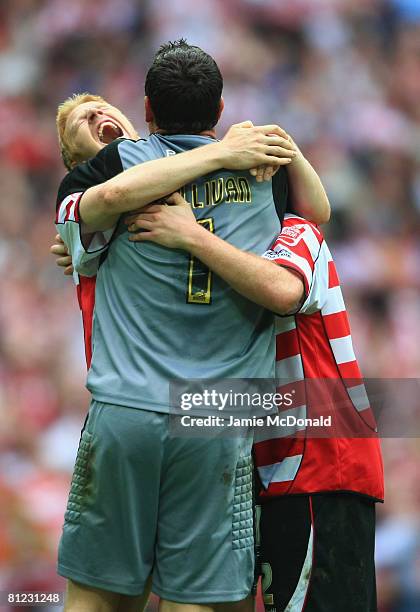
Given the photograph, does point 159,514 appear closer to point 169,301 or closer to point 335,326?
point 169,301

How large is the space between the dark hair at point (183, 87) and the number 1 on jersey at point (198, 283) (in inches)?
13.4

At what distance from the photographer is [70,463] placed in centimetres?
495

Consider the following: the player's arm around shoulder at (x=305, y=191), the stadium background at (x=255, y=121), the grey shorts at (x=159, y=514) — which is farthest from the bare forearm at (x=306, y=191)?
A: the stadium background at (x=255, y=121)

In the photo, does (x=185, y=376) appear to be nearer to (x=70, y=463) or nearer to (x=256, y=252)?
(x=256, y=252)

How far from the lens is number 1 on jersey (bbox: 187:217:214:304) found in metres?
2.16

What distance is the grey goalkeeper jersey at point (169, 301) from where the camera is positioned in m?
2.14

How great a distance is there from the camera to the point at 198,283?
2.16 meters

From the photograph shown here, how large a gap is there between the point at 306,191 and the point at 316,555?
89 centimetres

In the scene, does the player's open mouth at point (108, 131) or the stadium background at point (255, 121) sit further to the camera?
the stadium background at point (255, 121)

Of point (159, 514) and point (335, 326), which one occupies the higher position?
point (335, 326)

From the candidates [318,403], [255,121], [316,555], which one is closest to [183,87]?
[318,403]

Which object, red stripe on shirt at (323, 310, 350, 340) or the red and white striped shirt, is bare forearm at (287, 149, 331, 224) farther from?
red stripe on shirt at (323, 310, 350, 340)

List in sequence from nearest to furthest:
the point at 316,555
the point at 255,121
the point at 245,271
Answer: the point at 245,271
the point at 316,555
the point at 255,121

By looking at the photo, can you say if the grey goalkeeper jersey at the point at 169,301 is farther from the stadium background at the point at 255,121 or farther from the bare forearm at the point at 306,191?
the stadium background at the point at 255,121
